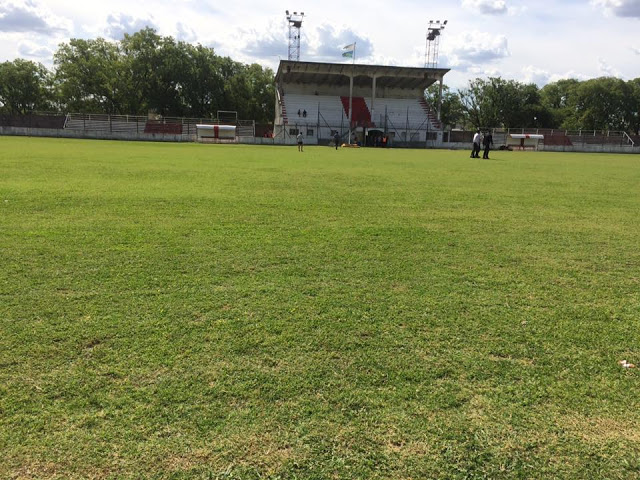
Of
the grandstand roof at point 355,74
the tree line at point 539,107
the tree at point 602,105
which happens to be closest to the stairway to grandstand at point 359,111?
the grandstand roof at point 355,74

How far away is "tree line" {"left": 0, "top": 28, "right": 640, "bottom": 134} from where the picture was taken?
70125 mm

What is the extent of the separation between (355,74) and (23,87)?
58.4 metres

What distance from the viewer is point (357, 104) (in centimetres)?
5719

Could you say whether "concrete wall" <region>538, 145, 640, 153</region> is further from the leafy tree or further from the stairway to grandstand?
the leafy tree

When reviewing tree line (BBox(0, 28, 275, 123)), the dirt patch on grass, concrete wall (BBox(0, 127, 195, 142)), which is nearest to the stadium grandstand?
concrete wall (BBox(0, 127, 195, 142))

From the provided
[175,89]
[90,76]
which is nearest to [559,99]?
[175,89]

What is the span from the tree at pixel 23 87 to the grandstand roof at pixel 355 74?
45334mm

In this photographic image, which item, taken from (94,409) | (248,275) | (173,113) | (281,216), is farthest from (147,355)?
(173,113)

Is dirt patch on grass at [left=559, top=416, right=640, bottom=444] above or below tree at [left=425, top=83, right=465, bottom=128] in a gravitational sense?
below

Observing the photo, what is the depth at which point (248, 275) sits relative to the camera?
4.48m

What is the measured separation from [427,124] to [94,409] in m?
57.5

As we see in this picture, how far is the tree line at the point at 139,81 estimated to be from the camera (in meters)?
69.9

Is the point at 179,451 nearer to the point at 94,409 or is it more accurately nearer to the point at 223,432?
the point at 223,432

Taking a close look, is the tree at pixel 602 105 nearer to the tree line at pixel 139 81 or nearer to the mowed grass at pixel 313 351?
the tree line at pixel 139 81
